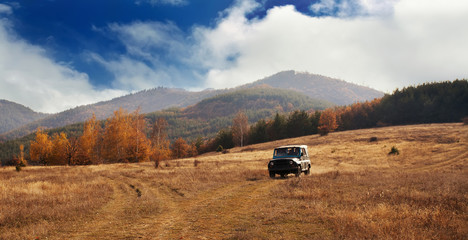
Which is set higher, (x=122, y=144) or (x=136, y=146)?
(x=122, y=144)

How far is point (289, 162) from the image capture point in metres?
21.4

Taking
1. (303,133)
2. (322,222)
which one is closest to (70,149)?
(322,222)

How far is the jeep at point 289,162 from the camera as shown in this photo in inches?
840

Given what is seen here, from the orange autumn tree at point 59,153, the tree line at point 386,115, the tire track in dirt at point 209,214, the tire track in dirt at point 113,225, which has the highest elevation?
the tree line at point 386,115

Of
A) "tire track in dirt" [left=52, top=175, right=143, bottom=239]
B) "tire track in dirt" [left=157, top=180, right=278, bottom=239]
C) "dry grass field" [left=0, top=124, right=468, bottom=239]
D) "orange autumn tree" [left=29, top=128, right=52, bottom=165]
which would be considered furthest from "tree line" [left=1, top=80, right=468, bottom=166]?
"tire track in dirt" [left=52, top=175, right=143, bottom=239]

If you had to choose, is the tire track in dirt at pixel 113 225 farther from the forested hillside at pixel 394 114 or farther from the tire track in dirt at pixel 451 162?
the forested hillside at pixel 394 114

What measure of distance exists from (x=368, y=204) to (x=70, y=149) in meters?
65.6

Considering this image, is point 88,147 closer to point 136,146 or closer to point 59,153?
point 59,153

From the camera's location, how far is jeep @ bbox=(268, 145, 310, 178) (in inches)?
840

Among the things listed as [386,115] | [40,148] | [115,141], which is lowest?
[40,148]

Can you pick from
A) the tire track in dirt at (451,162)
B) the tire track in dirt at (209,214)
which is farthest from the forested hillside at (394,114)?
the tire track in dirt at (209,214)

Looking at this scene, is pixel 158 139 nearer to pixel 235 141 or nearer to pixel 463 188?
pixel 235 141

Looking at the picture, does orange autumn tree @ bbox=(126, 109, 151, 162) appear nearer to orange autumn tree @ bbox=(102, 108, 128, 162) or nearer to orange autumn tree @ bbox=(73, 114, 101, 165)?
orange autumn tree @ bbox=(102, 108, 128, 162)

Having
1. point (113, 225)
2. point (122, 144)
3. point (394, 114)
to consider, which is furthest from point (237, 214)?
point (394, 114)
